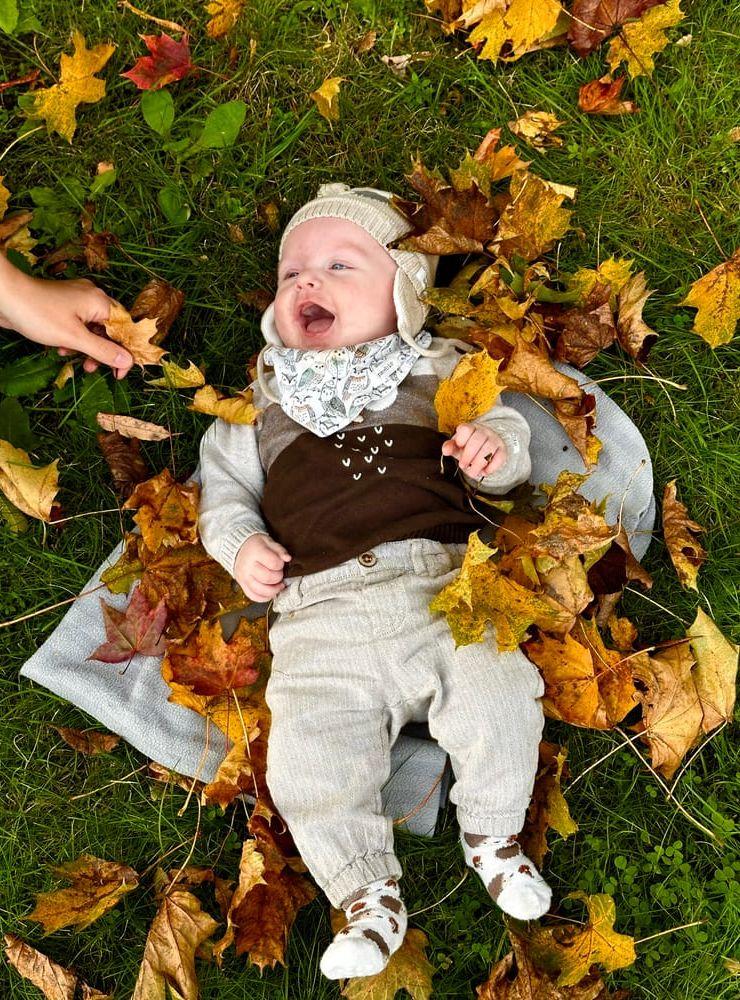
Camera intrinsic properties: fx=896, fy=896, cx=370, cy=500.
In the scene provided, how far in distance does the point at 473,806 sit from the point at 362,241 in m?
1.71

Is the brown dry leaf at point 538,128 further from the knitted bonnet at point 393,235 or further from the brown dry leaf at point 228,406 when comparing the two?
the brown dry leaf at point 228,406

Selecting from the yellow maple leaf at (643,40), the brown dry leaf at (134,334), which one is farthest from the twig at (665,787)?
the yellow maple leaf at (643,40)

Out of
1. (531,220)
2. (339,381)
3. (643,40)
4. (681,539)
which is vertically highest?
(643,40)

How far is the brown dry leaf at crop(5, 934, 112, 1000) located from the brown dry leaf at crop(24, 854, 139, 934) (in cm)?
10

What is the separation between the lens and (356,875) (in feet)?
8.03

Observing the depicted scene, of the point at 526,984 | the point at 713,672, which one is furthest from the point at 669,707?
the point at 526,984

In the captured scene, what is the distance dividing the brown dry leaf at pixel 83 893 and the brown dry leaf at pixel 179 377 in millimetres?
1534

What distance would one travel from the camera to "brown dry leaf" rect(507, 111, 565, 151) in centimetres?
312

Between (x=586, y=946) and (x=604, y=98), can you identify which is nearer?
(x=586, y=946)

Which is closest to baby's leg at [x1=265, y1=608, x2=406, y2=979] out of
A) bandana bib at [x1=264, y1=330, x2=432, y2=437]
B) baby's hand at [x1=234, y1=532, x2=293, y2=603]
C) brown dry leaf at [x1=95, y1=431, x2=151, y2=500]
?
baby's hand at [x1=234, y1=532, x2=293, y2=603]

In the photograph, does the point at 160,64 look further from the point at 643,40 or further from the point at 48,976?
the point at 48,976

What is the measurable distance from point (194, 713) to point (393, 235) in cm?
165

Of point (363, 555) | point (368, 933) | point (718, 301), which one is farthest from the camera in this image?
point (718, 301)

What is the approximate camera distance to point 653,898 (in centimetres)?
271
